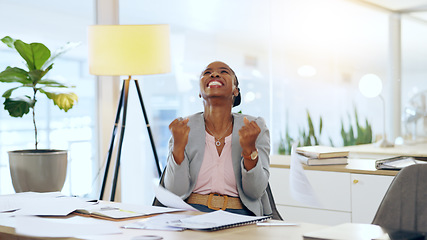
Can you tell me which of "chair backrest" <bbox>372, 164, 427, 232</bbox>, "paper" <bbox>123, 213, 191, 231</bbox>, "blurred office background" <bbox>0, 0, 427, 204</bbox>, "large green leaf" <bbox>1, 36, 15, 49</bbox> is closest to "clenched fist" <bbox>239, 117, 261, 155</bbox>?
"paper" <bbox>123, 213, 191, 231</bbox>

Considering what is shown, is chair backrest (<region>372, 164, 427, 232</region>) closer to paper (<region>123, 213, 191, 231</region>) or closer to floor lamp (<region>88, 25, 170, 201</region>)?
paper (<region>123, 213, 191, 231</region>)

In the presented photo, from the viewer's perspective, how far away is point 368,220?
3.25 metres

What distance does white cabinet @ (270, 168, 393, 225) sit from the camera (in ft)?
10.5

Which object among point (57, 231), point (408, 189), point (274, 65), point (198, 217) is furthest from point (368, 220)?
point (274, 65)

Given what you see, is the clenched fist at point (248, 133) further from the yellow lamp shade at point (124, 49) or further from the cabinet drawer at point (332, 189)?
the yellow lamp shade at point (124, 49)

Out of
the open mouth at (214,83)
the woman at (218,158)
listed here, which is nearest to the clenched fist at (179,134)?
the woman at (218,158)

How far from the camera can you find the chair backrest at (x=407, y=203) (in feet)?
6.15

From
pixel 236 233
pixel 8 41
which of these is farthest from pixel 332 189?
pixel 8 41

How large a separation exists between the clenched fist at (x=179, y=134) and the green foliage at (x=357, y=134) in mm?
3361

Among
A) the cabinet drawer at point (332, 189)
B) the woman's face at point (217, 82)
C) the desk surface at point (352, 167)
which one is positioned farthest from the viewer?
the cabinet drawer at point (332, 189)

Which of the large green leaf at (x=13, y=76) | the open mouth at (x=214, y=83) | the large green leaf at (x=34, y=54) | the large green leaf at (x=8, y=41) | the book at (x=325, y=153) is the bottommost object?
the book at (x=325, y=153)

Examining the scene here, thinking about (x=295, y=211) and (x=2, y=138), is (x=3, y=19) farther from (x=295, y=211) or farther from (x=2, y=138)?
(x=295, y=211)

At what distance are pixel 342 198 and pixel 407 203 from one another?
1443 millimetres

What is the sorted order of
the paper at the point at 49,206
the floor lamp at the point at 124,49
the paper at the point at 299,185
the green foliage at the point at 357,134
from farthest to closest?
the green foliage at the point at 357,134 < the floor lamp at the point at 124,49 < the paper at the point at 49,206 < the paper at the point at 299,185
